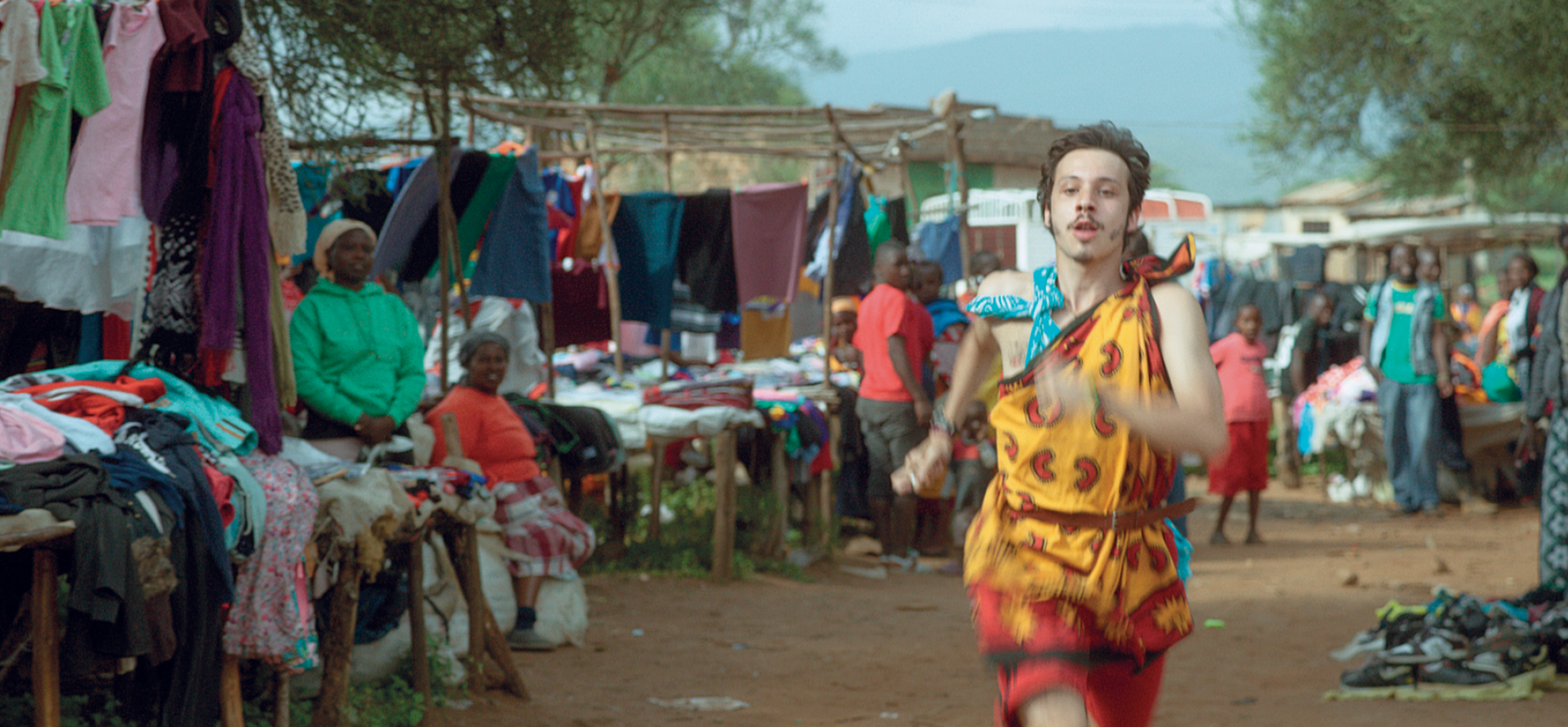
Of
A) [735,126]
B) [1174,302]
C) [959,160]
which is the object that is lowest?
[1174,302]

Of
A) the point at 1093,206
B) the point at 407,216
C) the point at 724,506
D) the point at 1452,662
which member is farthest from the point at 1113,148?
the point at 724,506

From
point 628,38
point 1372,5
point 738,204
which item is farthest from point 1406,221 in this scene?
point 738,204

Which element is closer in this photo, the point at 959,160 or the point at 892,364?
the point at 892,364

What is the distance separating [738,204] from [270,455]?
5724 mm

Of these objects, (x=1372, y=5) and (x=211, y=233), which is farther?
(x=1372, y=5)

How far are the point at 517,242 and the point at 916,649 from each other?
3.50 metres

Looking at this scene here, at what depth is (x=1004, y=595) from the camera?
291 centimetres

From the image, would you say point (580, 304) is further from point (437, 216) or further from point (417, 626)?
point (417, 626)

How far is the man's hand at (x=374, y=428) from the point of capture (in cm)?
589

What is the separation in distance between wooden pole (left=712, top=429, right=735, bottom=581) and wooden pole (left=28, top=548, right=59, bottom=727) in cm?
539

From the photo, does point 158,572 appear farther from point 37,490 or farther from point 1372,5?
point 1372,5

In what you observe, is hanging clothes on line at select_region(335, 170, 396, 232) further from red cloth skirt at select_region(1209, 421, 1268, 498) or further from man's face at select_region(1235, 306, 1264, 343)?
man's face at select_region(1235, 306, 1264, 343)

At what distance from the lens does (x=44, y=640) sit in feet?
11.9

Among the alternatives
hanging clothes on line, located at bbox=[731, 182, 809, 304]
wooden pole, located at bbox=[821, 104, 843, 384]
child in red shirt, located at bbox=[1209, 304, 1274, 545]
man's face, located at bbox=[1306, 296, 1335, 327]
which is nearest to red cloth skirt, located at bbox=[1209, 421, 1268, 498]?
child in red shirt, located at bbox=[1209, 304, 1274, 545]
